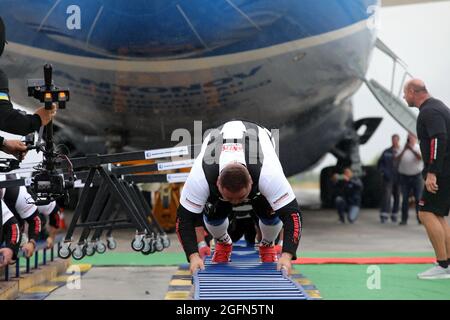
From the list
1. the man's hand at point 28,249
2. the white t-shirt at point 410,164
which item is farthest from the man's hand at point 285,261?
the white t-shirt at point 410,164

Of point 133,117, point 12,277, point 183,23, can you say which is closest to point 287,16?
point 183,23

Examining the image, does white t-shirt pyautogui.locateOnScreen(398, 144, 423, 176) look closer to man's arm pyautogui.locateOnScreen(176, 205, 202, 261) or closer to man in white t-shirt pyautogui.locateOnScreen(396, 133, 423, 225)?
man in white t-shirt pyautogui.locateOnScreen(396, 133, 423, 225)

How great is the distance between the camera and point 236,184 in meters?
3.81

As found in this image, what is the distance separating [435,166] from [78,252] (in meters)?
2.80

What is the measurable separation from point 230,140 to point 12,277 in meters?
2.32

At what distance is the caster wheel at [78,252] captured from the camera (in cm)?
573

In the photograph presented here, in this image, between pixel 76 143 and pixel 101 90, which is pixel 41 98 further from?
pixel 76 143

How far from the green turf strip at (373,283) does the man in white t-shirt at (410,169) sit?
Result: 3920 millimetres

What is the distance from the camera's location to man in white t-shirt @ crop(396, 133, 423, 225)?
10.5 metres

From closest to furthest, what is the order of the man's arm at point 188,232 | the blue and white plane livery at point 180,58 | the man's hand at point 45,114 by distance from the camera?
the man's hand at point 45,114 → the man's arm at point 188,232 → the blue and white plane livery at point 180,58

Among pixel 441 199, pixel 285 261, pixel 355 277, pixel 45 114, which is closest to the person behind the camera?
pixel 45 114

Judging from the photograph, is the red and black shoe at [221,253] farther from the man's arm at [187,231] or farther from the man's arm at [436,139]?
the man's arm at [436,139]

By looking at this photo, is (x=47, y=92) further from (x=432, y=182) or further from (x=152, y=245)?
(x=432, y=182)

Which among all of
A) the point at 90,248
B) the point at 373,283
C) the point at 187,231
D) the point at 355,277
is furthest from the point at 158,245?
the point at 187,231
